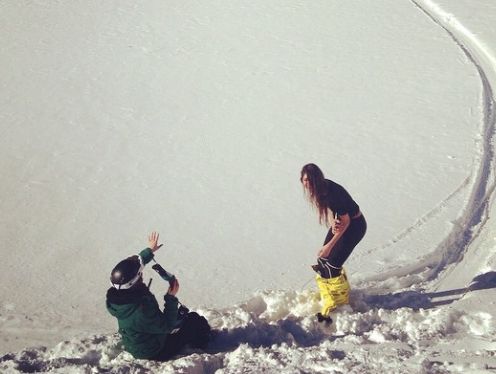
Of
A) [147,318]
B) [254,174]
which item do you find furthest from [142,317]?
[254,174]

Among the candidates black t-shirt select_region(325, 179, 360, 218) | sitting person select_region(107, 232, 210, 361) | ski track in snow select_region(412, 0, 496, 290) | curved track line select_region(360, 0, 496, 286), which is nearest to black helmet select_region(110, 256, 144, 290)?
sitting person select_region(107, 232, 210, 361)

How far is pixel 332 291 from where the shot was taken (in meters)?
5.27

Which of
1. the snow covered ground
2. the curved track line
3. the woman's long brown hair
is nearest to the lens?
the woman's long brown hair

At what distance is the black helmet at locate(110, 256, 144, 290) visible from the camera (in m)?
4.43

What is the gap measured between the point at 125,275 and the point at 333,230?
1.80 metres

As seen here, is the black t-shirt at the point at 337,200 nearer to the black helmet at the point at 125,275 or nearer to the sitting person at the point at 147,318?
the sitting person at the point at 147,318

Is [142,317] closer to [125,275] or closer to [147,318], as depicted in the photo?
[147,318]

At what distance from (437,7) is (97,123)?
7.94 meters

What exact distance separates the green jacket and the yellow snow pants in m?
1.35

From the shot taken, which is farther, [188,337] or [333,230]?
[333,230]

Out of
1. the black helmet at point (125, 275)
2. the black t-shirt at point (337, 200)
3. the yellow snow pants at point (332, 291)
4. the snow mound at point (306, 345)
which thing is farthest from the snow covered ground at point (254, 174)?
the black t-shirt at point (337, 200)

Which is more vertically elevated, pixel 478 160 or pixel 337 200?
pixel 478 160

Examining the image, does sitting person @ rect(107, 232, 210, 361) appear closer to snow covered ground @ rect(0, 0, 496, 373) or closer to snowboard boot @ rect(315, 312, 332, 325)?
snow covered ground @ rect(0, 0, 496, 373)

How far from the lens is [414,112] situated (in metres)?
9.12
